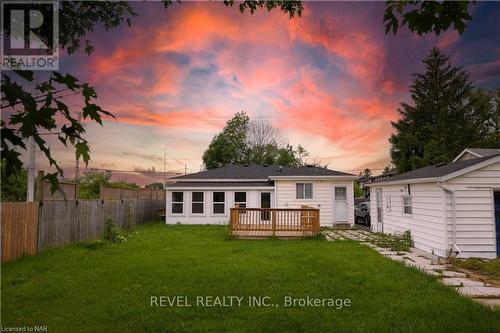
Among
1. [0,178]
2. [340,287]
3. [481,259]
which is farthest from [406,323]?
[481,259]

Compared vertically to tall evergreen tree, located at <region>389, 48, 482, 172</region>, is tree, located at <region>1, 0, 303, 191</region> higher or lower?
lower

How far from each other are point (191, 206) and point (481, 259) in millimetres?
15682

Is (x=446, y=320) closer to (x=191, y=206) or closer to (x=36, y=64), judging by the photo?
(x=36, y=64)

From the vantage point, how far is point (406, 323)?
4570 mm

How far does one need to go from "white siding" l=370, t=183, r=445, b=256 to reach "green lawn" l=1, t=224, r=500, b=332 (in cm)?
206

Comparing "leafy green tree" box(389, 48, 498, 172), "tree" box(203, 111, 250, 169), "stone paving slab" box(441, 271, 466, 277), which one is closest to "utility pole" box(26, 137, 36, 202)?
"stone paving slab" box(441, 271, 466, 277)

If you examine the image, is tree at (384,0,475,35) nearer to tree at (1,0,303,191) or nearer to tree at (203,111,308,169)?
tree at (1,0,303,191)

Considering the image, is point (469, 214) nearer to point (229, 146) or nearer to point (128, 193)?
point (128, 193)

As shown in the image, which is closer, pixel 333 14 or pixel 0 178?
pixel 0 178

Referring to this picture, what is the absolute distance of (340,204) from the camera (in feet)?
66.9

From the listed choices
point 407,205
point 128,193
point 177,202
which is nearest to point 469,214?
point 407,205

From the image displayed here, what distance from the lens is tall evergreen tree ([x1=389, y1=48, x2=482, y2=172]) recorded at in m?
33.8

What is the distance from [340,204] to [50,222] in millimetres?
15240

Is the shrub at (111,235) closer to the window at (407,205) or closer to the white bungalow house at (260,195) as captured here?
the white bungalow house at (260,195)
